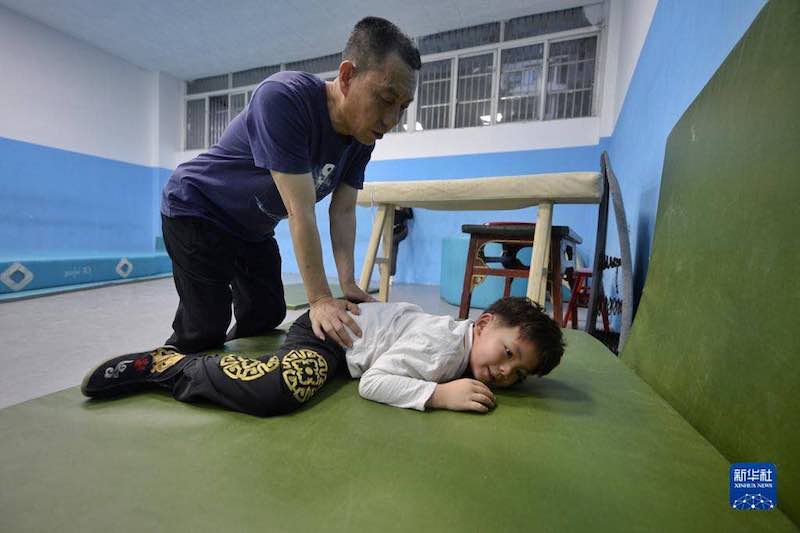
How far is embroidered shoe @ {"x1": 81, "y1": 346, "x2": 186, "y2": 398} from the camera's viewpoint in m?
0.80

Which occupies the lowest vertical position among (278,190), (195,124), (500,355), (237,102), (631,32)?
→ (500,355)

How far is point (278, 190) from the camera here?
3.24 ft

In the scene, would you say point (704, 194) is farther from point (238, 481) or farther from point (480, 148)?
point (480, 148)

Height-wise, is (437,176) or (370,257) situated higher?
(437,176)

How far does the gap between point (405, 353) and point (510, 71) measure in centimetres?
413

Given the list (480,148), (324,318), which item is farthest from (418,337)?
(480,148)

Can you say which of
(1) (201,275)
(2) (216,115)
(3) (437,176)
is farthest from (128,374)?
(2) (216,115)

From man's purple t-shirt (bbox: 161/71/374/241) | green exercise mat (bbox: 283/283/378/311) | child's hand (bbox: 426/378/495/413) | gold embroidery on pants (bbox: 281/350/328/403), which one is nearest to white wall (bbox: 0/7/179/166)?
green exercise mat (bbox: 283/283/378/311)

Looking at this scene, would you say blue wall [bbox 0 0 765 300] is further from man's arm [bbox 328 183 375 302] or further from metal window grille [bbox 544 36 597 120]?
man's arm [bbox 328 183 375 302]

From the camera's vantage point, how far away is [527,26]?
3.95 metres

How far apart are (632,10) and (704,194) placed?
2565 mm

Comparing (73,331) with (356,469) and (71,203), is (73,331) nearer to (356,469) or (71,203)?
(356,469)

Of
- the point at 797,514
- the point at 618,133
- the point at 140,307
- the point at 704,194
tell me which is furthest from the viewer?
the point at 618,133

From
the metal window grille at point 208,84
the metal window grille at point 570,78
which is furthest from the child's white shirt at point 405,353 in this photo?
the metal window grille at point 208,84
